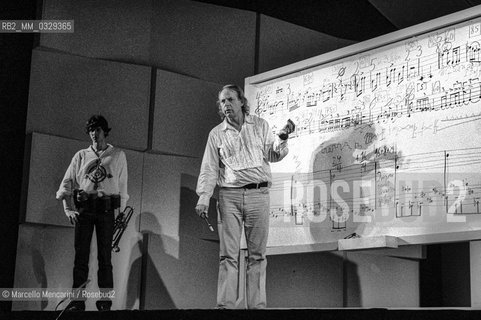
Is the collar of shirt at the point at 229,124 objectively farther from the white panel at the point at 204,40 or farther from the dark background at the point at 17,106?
the dark background at the point at 17,106

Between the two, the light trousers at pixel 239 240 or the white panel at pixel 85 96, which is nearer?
the light trousers at pixel 239 240

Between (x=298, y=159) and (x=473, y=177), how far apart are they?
1346 millimetres

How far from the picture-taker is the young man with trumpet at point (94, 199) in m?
4.60

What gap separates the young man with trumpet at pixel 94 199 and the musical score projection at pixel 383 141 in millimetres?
1142

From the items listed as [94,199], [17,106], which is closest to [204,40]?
[17,106]

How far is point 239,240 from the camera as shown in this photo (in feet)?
13.3

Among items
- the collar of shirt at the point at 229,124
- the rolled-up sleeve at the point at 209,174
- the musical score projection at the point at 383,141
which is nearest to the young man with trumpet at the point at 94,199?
the rolled-up sleeve at the point at 209,174

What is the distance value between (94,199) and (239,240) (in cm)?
116

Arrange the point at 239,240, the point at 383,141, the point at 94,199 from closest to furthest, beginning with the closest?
the point at 239,240
the point at 383,141
the point at 94,199

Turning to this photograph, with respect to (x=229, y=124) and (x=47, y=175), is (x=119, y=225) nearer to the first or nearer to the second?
(x=47, y=175)

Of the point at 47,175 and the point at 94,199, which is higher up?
the point at 47,175

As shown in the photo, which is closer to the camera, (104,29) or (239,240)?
(239,240)

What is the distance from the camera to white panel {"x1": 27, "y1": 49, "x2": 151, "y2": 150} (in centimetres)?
512

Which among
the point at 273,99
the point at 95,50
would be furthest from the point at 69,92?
the point at 273,99
